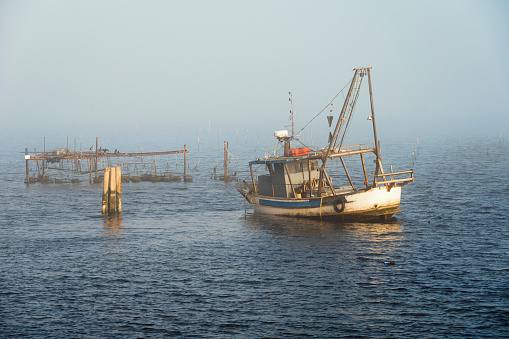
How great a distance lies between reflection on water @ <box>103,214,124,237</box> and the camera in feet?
141

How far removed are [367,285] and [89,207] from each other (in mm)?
34590

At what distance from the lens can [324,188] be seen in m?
47.8

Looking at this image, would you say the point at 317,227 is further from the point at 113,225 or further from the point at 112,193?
the point at 112,193

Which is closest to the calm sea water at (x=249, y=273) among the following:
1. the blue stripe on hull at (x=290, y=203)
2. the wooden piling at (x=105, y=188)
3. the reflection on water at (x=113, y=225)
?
the reflection on water at (x=113, y=225)

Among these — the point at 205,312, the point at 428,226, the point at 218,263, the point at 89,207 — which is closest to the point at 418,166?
the point at 428,226

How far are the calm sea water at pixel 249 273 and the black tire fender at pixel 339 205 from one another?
1.56 meters

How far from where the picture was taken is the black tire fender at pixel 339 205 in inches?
1704

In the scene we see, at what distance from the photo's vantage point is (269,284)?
29984 millimetres

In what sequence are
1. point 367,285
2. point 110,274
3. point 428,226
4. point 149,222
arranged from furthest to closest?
1. point 149,222
2. point 428,226
3. point 110,274
4. point 367,285

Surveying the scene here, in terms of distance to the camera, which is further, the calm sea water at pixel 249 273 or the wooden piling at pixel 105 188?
the wooden piling at pixel 105 188

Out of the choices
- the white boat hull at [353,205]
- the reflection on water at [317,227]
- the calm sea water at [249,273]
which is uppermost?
the white boat hull at [353,205]

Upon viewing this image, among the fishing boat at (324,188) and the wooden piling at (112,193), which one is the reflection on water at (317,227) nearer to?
the fishing boat at (324,188)

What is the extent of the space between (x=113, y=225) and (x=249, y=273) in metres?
18.1

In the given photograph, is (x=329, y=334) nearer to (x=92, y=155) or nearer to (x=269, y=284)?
(x=269, y=284)
